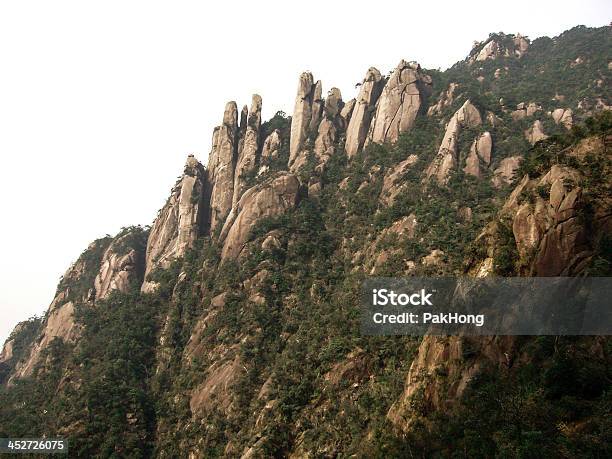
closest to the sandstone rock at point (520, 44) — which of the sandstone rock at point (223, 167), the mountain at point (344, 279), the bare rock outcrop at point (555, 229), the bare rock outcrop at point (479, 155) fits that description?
the mountain at point (344, 279)

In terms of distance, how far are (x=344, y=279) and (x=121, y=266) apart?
4327 centimetres

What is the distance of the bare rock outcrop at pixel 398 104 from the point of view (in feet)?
266

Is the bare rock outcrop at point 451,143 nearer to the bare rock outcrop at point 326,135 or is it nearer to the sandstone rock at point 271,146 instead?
the bare rock outcrop at point 326,135

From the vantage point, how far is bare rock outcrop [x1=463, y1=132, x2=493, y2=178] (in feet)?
214

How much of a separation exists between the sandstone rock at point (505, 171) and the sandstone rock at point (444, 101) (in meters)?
19.6

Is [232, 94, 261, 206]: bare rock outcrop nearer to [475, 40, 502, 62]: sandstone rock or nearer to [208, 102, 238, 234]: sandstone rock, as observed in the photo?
[208, 102, 238, 234]: sandstone rock

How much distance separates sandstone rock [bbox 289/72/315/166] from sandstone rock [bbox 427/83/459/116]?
70.9ft

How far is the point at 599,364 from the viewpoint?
25.8 metres

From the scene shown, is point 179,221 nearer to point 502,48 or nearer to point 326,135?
→ point 326,135

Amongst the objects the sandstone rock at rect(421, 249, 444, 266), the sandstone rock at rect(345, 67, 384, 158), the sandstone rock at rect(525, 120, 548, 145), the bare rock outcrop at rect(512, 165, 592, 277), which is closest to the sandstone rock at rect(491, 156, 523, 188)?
the sandstone rock at rect(525, 120, 548, 145)

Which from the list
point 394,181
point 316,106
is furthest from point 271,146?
point 394,181

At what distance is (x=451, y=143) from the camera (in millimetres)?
68000

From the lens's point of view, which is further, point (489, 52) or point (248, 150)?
point (489, 52)

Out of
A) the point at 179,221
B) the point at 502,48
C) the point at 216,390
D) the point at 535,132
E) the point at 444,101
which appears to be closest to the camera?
the point at 216,390
